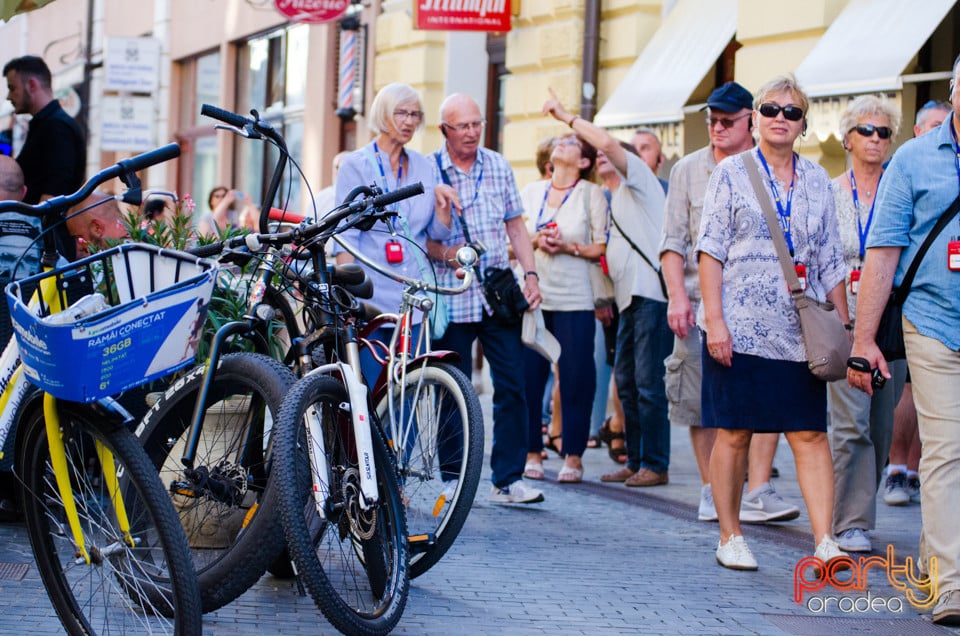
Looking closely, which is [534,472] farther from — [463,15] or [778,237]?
[463,15]

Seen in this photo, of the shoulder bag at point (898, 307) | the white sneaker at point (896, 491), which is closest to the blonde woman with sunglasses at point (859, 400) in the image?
the shoulder bag at point (898, 307)

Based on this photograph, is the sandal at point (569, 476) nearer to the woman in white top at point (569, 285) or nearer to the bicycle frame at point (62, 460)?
the woman in white top at point (569, 285)

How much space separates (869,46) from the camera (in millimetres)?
9602

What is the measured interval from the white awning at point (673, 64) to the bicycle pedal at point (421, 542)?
21.8 feet

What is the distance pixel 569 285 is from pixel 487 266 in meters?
1.49

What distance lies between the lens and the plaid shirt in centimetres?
697

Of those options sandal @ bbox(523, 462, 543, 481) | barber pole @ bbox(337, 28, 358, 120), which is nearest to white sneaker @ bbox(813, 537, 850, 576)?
sandal @ bbox(523, 462, 543, 481)

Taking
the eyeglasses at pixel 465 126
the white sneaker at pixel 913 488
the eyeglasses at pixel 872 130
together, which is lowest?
the white sneaker at pixel 913 488

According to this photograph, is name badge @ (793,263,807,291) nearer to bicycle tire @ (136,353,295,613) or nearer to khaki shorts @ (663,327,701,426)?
khaki shorts @ (663,327,701,426)

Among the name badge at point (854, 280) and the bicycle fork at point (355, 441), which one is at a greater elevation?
the name badge at point (854, 280)

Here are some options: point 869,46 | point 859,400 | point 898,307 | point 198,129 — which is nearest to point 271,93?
point 198,129

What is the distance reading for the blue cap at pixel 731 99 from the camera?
6.70 metres

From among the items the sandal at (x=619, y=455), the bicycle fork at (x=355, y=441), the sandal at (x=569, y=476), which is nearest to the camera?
the bicycle fork at (x=355, y=441)

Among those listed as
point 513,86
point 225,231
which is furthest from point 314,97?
point 225,231
